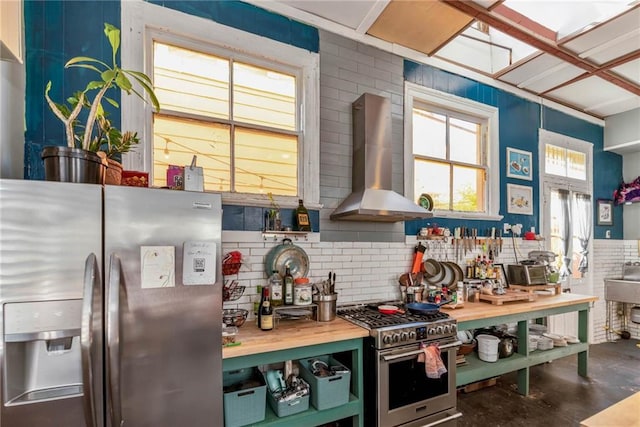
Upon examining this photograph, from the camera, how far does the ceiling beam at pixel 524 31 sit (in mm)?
2547

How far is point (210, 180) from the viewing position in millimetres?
2396

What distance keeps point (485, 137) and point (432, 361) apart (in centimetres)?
293

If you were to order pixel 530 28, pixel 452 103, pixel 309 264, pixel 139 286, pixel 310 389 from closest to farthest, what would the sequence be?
pixel 139 286 < pixel 310 389 < pixel 309 264 < pixel 530 28 < pixel 452 103

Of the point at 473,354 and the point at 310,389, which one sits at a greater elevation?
the point at 310,389

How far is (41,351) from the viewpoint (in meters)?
1.25

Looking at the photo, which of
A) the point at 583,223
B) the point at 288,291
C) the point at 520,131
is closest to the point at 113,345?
the point at 288,291

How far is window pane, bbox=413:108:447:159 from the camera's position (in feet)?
11.1

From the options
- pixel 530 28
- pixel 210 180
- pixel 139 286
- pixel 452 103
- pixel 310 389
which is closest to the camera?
pixel 139 286

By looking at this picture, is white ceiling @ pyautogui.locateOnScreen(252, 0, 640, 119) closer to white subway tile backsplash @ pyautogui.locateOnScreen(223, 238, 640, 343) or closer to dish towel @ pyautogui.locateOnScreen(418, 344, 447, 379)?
white subway tile backsplash @ pyautogui.locateOnScreen(223, 238, 640, 343)

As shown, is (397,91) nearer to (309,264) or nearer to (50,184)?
(309,264)

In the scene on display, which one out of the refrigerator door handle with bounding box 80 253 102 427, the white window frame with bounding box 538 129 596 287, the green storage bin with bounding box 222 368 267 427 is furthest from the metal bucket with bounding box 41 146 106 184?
the white window frame with bounding box 538 129 596 287

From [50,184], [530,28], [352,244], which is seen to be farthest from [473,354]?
[50,184]

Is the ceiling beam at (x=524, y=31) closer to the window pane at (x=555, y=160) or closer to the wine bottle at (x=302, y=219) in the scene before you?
the window pane at (x=555, y=160)

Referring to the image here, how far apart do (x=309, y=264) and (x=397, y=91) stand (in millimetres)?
2027
